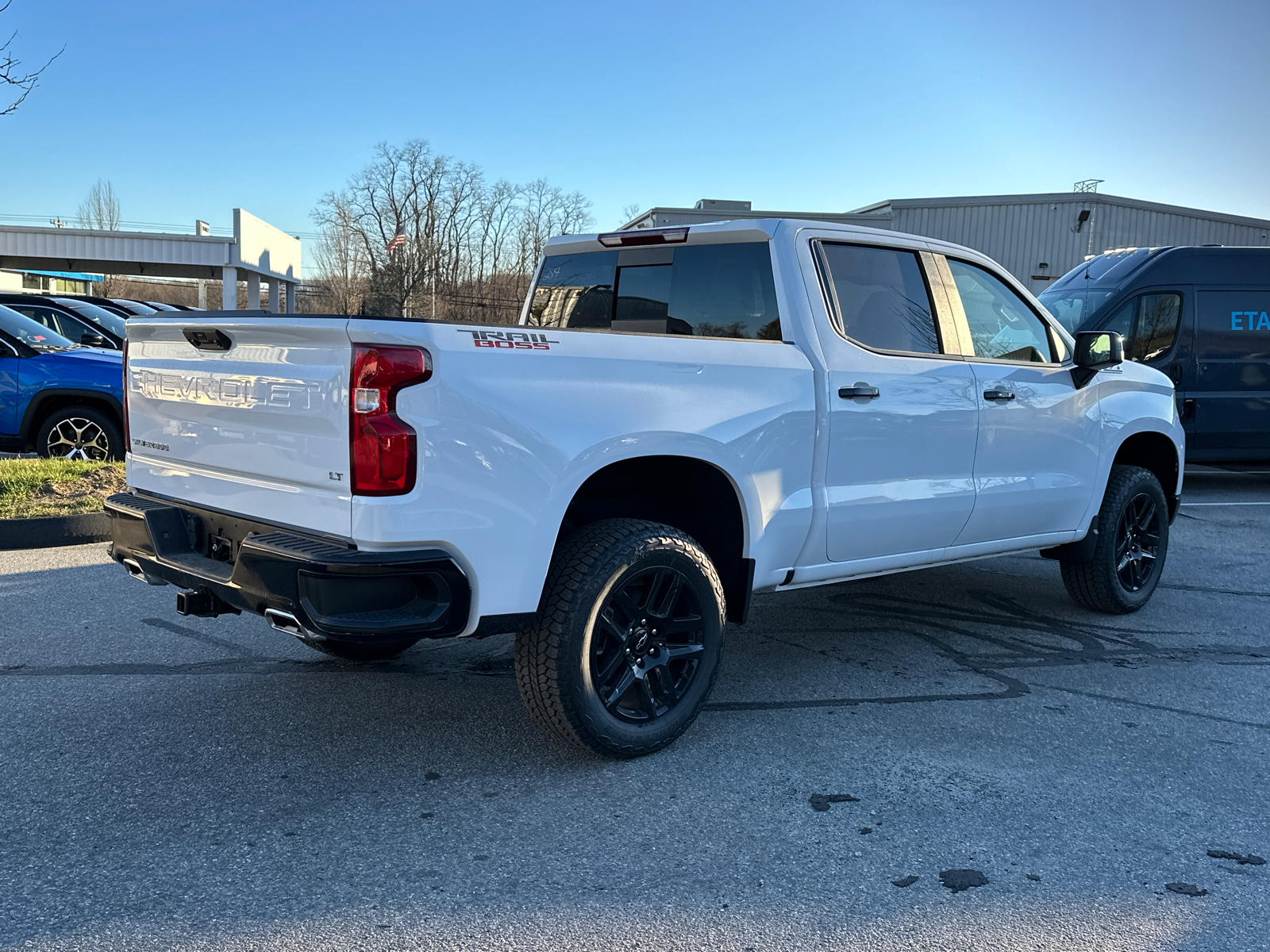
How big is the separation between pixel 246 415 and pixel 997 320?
3.61 m

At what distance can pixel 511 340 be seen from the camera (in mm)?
3371

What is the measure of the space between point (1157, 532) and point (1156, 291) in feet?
18.8

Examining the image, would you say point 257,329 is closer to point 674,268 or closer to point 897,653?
point 674,268

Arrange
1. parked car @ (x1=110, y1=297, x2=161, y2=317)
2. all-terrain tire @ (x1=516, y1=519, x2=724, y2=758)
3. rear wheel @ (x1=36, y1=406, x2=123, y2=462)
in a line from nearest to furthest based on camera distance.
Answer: all-terrain tire @ (x1=516, y1=519, x2=724, y2=758)
rear wheel @ (x1=36, y1=406, x2=123, y2=462)
parked car @ (x1=110, y1=297, x2=161, y2=317)

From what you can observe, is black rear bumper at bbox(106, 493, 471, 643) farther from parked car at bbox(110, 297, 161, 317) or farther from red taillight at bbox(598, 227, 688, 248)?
parked car at bbox(110, 297, 161, 317)

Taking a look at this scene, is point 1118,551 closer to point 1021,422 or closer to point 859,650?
point 1021,422

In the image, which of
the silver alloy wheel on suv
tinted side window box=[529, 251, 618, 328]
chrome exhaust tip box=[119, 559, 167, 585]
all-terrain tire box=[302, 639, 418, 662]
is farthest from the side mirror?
the silver alloy wheel on suv

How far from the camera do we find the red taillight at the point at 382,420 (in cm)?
314

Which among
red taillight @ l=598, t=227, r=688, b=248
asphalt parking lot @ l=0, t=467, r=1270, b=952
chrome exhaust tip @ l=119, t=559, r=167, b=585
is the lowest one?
asphalt parking lot @ l=0, t=467, r=1270, b=952

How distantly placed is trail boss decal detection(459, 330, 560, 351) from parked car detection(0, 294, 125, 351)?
9.05 m

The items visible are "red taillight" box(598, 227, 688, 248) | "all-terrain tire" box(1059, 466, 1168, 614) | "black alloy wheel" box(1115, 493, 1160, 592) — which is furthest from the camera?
"black alloy wheel" box(1115, 493, 1160, 592)

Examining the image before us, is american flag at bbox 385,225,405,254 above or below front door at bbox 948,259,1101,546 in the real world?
above

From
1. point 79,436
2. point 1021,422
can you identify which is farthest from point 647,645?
point 79,436

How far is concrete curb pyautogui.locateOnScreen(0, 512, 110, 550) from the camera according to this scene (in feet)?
23.5
